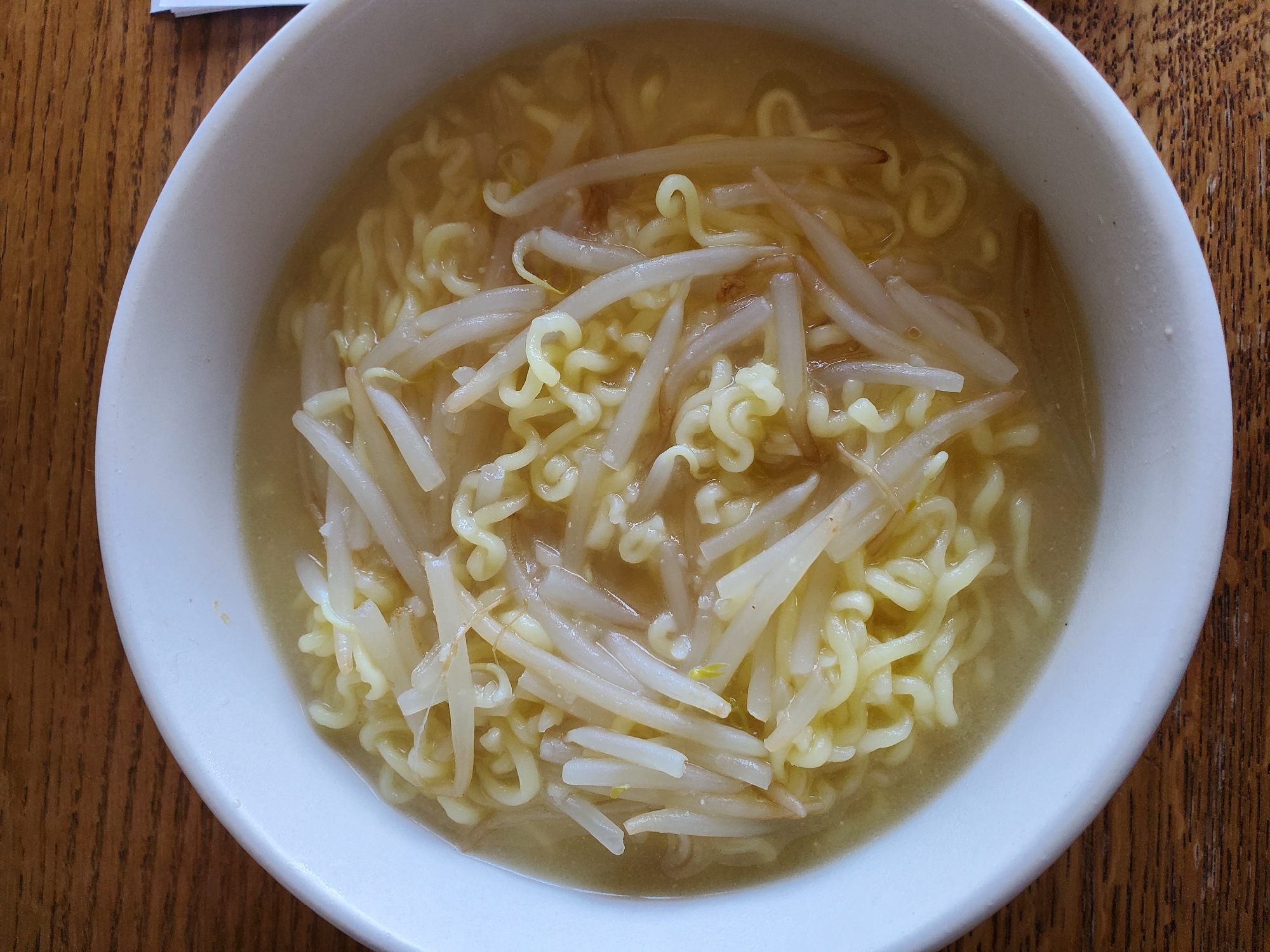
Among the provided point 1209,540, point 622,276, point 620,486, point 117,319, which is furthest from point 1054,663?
point 117,319

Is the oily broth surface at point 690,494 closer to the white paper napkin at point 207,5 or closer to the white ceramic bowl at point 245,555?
the white ceramic bowl at point 245,555

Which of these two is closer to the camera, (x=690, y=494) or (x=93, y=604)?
(x=690, y=494)

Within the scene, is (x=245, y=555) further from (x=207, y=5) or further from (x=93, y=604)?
(x=207, y=5)

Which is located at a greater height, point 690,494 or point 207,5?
point 207,5

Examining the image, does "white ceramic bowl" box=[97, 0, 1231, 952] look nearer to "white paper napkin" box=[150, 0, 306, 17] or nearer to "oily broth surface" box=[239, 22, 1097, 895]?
"oily broth surface" box=[239, 22, 1097, 895]

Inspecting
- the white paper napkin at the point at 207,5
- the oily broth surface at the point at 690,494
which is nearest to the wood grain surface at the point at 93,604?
the white paper napkin at the point at 207,5

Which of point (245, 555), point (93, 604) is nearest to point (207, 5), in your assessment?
point (245, 555)
